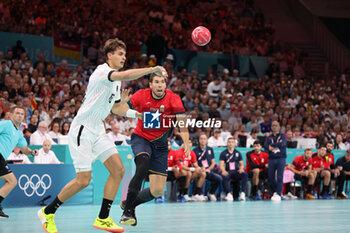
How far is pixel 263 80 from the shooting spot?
2631 centimetres

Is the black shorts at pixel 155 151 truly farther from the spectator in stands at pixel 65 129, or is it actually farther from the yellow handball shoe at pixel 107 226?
the spectator in stands at pixel 65 129

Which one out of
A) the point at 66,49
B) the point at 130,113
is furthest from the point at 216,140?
the point at 130,113

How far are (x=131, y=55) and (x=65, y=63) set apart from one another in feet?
12.0

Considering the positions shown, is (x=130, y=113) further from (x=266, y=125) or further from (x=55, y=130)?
(x=266, y=125)

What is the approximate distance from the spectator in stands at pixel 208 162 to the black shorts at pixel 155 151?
293 inches

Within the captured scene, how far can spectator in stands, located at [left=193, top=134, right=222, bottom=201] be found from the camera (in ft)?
53.5

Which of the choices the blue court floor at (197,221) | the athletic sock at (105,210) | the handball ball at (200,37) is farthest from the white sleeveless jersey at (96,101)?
the handball ball at (200,37)

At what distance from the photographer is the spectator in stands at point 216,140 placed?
18.0 metres

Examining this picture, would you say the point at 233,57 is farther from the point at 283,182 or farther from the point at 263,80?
the point at 283,182

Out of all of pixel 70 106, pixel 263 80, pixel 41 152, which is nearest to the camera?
pixel 41 152

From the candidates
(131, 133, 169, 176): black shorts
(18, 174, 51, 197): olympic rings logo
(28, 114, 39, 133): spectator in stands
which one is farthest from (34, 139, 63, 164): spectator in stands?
(131, 133, 169, 176): black shorts

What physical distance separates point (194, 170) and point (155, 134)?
7198 mm

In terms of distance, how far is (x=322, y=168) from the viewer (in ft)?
61.8

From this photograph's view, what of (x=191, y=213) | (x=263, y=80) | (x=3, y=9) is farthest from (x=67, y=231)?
(x=263, y=80)
